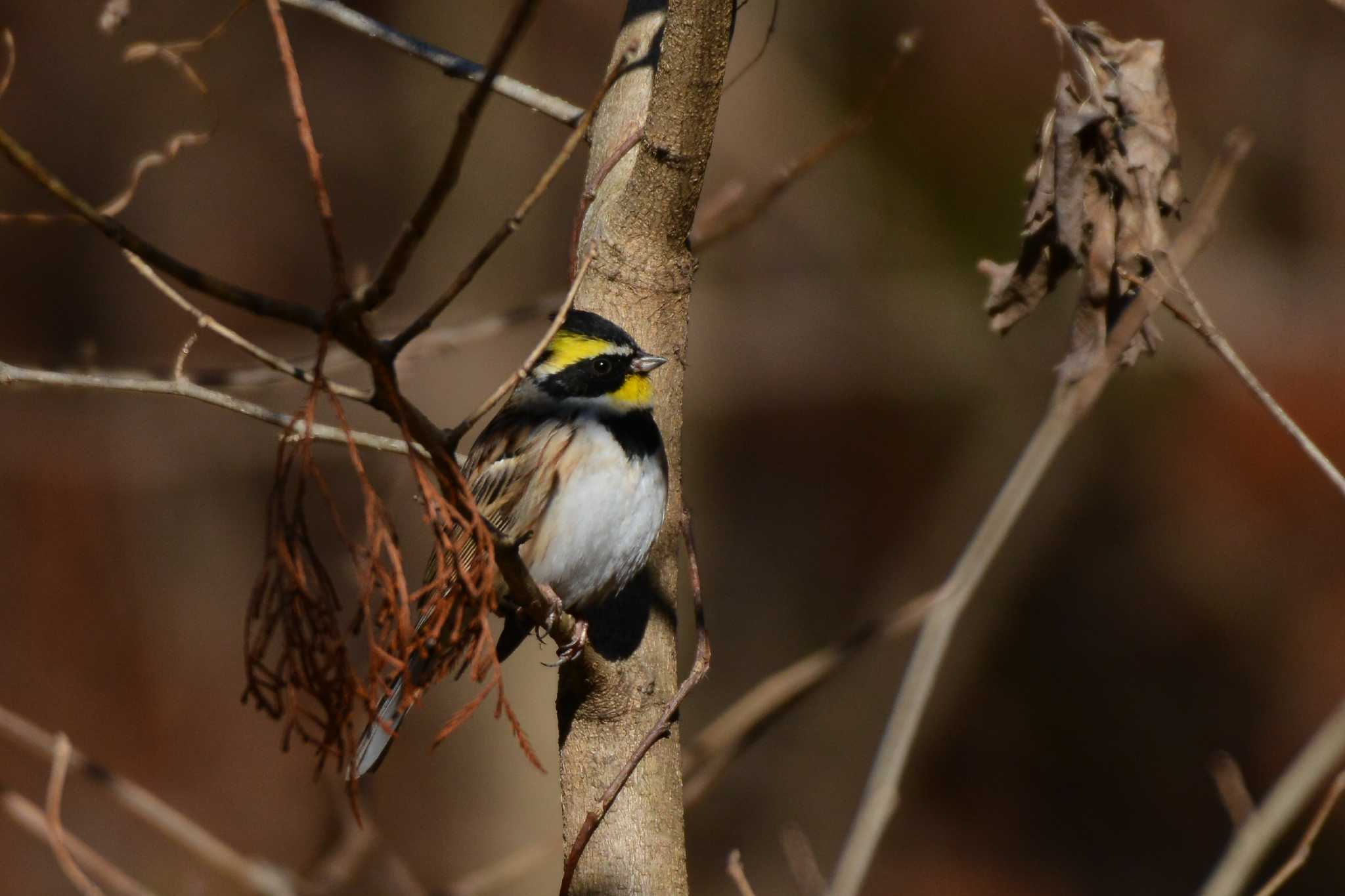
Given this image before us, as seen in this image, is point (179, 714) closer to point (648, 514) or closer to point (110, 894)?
point (110, 894)

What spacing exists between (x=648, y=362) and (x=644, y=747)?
33.7 inches

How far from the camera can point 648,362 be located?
9.98 feet

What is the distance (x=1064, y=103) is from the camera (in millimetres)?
2459

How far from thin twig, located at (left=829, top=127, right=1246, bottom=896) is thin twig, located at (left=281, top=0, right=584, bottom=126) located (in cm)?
124

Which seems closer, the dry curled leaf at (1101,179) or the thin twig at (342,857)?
the dry curled leaf at (1101,179)

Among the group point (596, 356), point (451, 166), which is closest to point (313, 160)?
point (451, 166)

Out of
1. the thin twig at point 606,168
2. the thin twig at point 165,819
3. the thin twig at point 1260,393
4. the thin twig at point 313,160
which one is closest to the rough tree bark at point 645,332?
the thin twig at point 606,168

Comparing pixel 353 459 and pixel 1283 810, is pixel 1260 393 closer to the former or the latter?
pixel 1283 810

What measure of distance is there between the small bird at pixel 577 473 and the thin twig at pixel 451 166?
55.1 inches

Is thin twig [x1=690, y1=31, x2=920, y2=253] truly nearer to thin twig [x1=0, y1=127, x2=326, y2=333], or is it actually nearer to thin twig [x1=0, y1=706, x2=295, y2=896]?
thin twig [x1=0, y1=706, x2=295, y2=896]

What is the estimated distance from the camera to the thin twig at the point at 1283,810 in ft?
8.16

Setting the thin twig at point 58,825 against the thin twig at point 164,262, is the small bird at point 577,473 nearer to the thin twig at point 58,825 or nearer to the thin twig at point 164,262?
the thin twig at point 58,825

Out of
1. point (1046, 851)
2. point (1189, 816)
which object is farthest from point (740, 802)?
point (1189, 816)

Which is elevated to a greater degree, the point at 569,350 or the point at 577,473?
the point at 569,350
